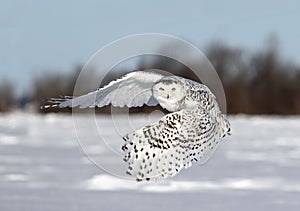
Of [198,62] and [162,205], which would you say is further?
[162,205]

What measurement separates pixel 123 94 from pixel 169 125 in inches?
8.0

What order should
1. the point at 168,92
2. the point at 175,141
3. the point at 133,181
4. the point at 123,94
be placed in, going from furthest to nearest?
the point at 133,181 < the point at 123,94 < the point at 175,141 < the point at 168,92

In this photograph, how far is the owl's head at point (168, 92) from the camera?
2102 millimetres

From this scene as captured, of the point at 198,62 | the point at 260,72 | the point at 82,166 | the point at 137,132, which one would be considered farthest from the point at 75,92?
the point at 260,72

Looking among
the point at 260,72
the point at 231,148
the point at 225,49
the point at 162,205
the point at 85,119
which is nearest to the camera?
the point at 162,205

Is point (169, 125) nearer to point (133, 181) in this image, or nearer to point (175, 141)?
point (175, 141)

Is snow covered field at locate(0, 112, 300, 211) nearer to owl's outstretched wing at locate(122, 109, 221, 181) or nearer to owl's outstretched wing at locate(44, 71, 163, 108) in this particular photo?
owl's outstretched wing at locate(44, 71, 163, 108)

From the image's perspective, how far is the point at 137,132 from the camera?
7.19ft

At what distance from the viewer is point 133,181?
6336 millimetres

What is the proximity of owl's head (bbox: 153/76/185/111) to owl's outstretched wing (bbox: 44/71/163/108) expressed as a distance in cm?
13

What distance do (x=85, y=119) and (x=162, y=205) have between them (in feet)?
37.3

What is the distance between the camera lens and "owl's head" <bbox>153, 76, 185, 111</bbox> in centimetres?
210

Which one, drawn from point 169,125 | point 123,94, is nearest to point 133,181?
point 123,94

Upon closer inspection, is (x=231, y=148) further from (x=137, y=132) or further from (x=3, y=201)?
(x=137, y=132)
